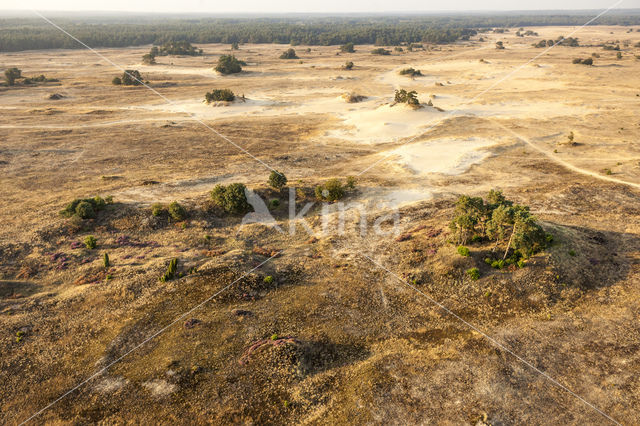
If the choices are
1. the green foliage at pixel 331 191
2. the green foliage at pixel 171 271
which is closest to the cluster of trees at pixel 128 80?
the green foliage at pixel 331 191

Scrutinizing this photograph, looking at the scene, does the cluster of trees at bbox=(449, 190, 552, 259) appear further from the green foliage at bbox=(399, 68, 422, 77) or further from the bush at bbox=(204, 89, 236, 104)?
the green foliage at bbox=(399, 68, 422, 77)

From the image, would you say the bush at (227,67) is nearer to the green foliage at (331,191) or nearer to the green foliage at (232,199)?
the green foliage at (232,199)

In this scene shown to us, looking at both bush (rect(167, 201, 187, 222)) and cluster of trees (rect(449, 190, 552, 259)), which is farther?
bush (rect(167, 201, 187, 222))

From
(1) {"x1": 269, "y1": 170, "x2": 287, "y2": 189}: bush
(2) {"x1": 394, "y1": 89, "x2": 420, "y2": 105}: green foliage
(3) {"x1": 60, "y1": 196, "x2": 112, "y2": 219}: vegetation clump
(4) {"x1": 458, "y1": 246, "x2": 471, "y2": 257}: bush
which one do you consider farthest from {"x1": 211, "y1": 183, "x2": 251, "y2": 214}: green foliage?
(2) {"x1": 394, "y1": 89, "x2": 420, "y2": 105}: green foliage

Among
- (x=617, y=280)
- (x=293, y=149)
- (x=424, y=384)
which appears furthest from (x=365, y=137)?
(x=424, y=384)

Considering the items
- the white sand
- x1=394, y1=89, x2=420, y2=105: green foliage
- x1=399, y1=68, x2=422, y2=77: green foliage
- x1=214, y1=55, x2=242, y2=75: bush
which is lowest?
the white sand

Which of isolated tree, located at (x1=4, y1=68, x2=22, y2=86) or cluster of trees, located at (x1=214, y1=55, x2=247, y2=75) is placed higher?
cluster of trees, located at (x1=214, y1=55, x2=247, y2=75)

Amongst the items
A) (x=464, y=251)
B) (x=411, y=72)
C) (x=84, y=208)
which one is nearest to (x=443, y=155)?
(x=464, y=251)
